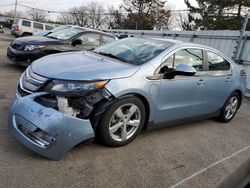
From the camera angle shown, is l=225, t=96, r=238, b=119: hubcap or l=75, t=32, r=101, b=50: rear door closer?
l=225, t=96, r=238, b=119: hubcap

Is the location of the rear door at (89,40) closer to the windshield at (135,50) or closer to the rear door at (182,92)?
the windshield at (135,50)

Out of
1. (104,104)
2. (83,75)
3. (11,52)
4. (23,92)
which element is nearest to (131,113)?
(104,104)

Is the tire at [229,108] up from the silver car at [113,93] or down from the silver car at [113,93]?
down

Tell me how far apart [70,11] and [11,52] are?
59.6 metres

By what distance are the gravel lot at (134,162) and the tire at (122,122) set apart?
145 millimetres

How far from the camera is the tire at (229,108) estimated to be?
18.2 feet

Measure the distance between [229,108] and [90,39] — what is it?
467 centimetres

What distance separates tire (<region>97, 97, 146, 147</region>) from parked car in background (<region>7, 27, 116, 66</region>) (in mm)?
4542

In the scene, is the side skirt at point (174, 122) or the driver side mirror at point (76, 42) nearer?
the side skirt at point (174, 122)

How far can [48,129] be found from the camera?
120 inches

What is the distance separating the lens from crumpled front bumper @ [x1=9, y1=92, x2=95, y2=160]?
3068 mm

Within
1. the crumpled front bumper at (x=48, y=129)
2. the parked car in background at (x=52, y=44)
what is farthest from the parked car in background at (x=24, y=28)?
the crumpled front bumper at (x=48, y=129)

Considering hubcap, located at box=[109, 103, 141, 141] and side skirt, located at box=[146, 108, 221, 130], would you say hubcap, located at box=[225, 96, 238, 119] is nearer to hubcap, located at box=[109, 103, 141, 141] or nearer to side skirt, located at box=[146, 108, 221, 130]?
side skirt, located at box=[146, 108, 221, 130]

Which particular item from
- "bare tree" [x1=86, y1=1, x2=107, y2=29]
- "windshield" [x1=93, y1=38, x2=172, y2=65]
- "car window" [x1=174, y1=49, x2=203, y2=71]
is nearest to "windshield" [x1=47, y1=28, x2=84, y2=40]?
"windshield" [x1=93, y1=38, x2=172, y2=65]
